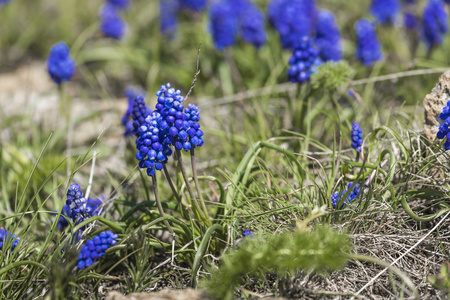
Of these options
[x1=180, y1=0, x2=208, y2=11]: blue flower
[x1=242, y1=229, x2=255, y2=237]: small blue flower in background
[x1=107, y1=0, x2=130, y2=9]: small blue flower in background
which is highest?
[x1=107, y1=0, x2=130, y2=9]: small blue flower in background

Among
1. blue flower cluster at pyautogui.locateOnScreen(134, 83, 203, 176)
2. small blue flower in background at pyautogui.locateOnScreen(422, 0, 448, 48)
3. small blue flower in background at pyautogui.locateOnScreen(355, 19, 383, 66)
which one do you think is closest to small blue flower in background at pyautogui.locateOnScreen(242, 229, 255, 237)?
blue flower cluster at pyautogui.locateOnScreen(134, 83, 203, 176)

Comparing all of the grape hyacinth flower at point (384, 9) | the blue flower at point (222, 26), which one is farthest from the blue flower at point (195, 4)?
the grape hyacinth flower at point (384, 9)

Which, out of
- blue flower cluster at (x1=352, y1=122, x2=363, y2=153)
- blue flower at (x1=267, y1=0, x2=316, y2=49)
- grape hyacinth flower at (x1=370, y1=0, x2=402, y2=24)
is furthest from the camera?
grape hyacinth flower at (x1=370, y1=0, x2=402, y2=24)

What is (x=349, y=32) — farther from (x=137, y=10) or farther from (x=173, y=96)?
(x=173, y=96)

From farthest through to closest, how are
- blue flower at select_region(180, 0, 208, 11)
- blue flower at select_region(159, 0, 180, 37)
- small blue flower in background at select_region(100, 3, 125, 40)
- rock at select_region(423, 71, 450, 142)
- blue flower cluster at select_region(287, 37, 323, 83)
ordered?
1. blue flower at select_region(159, 0, 180, 37)
2. blue flower at select_region(180, 0, 208, 11)
3. small blue flower in background at select_region(100, 3, 125, 40)
4. blue flower cluster at select_region(287, 37, 323, 83)
5. rock at select_region(423, 71, 450, 142)

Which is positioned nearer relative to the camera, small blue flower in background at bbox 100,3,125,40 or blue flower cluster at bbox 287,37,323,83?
blue flower cluster at bbox 287,37,323,83

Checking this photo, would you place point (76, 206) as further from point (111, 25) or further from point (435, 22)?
point (435, 22)

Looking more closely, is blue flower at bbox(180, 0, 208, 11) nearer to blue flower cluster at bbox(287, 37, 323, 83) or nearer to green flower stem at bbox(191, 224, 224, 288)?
blue flower cluster at bbox(287, 37, 323, 83)
